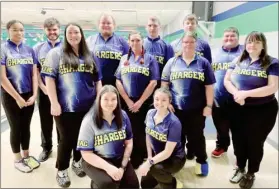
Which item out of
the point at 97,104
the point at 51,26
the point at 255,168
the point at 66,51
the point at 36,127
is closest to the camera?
the point at 97,104

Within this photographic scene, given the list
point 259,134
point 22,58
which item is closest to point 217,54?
point 259,134

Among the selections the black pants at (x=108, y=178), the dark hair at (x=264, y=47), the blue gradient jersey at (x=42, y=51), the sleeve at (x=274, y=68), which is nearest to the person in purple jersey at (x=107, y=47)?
the blue gradient jersey at (x=42, y=51)

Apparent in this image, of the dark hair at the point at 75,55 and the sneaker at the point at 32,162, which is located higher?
the dark hair at the point at 75,55

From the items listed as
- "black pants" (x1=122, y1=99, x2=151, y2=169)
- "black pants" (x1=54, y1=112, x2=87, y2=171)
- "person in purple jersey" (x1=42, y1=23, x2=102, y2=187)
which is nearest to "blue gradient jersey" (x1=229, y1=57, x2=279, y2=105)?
"black pants" (x1=122, y1=99, x2=151, y2=169)

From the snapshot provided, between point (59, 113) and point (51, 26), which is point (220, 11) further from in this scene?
point (59, 113)

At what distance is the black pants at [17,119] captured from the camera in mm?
2131

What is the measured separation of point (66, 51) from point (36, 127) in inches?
77.9

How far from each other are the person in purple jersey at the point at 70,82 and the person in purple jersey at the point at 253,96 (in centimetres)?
113

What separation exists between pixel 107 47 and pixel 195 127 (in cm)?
104

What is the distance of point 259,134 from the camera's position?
76.0 inches

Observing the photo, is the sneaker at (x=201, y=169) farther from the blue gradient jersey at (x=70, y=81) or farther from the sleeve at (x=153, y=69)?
the blue gradient jersey at (x=70, y=81)

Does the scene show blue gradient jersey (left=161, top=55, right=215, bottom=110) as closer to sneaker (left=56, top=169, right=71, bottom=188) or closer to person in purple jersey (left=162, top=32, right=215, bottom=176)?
person in purple jersey (left=162, top=32, right=215, bottom=176)

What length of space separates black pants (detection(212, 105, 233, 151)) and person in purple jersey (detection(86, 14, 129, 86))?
1096 mm

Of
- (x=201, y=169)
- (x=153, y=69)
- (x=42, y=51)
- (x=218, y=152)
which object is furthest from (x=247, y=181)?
(x=42, y=51)
